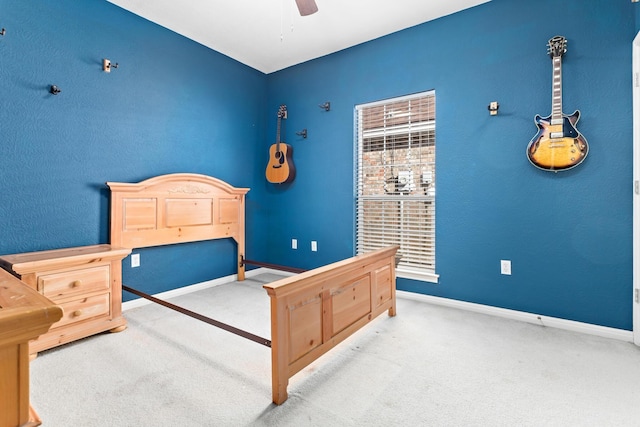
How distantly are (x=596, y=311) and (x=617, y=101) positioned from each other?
1.54 metres

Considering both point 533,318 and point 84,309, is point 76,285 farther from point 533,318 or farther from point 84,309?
point 533,318

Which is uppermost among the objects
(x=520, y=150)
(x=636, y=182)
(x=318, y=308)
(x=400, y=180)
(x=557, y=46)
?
(x=557, y=46)

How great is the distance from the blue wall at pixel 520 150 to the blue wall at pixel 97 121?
1635 mm

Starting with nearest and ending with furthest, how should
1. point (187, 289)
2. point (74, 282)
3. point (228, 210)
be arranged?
point (74, 282)
point (187, 289)
point (228, 210)

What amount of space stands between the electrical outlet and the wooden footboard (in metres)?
1.04

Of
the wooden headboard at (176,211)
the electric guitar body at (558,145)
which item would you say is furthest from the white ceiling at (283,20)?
the wooden headboard at (176,211)

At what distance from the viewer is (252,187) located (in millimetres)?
4262

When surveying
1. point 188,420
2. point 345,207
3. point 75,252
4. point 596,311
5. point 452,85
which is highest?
point 452,85

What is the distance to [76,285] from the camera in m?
2.25

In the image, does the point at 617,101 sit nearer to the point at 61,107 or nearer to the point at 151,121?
the point at 151,121

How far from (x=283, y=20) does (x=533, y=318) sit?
3.45 metres

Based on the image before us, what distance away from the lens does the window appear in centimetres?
321

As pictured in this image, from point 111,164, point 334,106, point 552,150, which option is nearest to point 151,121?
point 111,164

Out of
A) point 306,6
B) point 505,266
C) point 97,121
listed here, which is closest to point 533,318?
point 505,266
